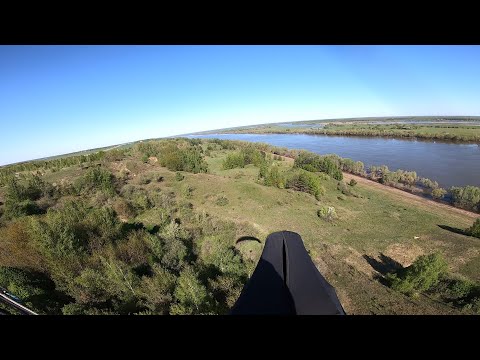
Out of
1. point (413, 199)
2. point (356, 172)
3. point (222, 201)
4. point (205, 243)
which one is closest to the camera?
point (205, 243)

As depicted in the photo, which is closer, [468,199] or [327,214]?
[327,214]

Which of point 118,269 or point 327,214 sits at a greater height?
point 118,269

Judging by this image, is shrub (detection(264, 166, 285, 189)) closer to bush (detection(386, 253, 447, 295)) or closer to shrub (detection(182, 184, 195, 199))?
shrub (detection(182, 184, 195, 199))

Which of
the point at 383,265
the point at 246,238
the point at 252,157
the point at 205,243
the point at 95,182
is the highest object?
the point at 252,157

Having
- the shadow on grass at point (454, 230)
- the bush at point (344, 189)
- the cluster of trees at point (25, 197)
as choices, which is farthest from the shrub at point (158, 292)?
the bush at point (344, 189)

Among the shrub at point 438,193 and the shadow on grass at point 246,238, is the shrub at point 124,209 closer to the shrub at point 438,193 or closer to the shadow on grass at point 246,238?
the shadow on grass at point 246,238

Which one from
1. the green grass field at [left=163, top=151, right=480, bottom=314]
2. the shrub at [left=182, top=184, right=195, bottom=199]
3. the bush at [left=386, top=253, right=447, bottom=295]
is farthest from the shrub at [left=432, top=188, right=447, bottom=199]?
the shrub at [left=182, top=184, right=195, bottom=199]

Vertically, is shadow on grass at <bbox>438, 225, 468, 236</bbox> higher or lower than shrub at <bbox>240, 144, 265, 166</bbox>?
lower

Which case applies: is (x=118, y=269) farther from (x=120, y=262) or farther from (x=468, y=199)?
(x=468, y=199)

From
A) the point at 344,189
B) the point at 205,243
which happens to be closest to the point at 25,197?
the point at 205,243
